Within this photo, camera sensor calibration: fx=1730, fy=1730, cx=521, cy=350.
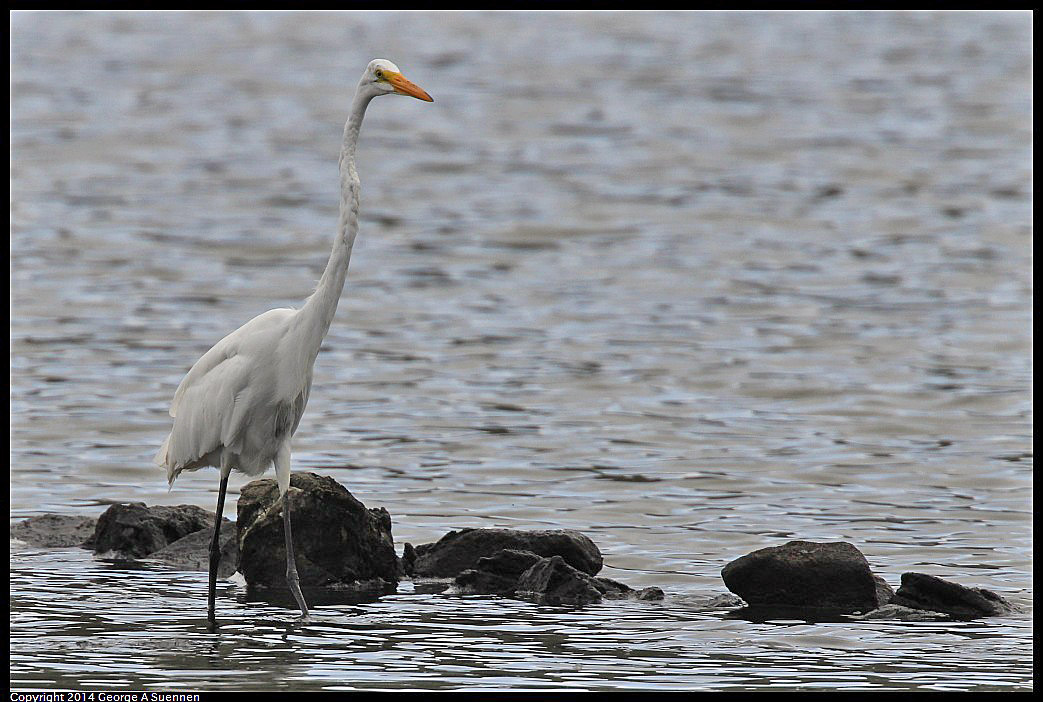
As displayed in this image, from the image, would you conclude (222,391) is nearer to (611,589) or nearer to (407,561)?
(407,561)

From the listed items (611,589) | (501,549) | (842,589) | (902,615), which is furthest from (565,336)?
(902,615)

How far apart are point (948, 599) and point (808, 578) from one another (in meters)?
0.74

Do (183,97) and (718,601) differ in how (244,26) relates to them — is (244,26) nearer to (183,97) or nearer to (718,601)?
(183,97)

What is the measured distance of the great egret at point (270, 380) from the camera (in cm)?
921

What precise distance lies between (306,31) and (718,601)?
46.2 meters

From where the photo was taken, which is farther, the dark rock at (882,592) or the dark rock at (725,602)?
the dark rock at (725,602)

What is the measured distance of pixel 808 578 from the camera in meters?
9.38

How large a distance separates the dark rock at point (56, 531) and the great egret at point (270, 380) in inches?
58.0

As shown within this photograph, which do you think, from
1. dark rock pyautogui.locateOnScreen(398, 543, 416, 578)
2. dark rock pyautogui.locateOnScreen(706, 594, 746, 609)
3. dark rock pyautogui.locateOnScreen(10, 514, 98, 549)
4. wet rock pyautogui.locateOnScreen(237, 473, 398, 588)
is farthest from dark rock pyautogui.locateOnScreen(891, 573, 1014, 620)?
dark rock pyautogui.locateOnScreen(10, 514, 98, 549)

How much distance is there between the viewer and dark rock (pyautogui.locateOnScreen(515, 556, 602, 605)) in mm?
9453

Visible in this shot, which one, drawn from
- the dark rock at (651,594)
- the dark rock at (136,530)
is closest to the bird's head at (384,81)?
the dark rock at (651,594)

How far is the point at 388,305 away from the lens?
21.2 meters

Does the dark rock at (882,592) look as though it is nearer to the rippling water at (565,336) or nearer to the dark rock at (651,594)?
the rippling water at (565,336)

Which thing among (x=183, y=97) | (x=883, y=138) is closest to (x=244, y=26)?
(x=183, y=97)
